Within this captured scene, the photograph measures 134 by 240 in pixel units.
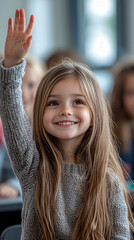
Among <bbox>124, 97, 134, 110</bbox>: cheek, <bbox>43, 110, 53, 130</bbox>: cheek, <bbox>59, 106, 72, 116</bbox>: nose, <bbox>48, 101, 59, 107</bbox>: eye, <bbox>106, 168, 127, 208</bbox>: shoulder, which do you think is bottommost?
<bbox>106, 168, 127, 208</bbox>: shoulder

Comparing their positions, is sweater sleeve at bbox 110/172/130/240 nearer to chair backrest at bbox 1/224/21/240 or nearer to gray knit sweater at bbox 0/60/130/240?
gray knit sweater at bbox 0/60/130/240

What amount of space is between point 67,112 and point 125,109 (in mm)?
1159

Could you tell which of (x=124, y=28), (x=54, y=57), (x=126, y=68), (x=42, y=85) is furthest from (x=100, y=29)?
(x=42, y=85)

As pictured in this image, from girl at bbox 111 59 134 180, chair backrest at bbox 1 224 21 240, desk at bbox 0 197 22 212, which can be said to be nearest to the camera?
chair backrest at bbox 1 224 21 240

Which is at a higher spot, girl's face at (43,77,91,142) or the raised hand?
the raised hand

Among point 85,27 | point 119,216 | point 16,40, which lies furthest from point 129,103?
point 85,27

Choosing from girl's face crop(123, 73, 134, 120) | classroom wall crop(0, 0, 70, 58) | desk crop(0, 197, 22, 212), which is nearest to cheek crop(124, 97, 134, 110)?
girl's face crop(123, 73, 134, 120)

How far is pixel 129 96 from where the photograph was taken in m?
2.15

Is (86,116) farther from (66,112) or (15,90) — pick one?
(15,90)

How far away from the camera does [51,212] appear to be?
103cm

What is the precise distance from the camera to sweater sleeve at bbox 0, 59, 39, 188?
0.98m

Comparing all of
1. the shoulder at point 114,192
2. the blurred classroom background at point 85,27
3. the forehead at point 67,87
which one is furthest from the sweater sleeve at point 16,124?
the blurred classroom background at point 85,27

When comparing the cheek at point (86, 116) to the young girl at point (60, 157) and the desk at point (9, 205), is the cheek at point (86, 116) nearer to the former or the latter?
the young girl at point (60, 157)

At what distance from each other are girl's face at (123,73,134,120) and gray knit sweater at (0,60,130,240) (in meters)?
1.08
